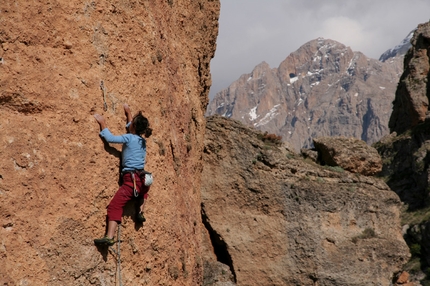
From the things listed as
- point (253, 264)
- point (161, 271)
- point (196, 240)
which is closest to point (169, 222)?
point (161, 271)

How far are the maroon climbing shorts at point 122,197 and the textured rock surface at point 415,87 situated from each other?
47.0 m

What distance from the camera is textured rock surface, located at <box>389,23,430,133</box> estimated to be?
49875 millimetres

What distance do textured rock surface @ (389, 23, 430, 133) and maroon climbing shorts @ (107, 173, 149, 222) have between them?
154 feet

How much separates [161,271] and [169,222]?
2.64ft

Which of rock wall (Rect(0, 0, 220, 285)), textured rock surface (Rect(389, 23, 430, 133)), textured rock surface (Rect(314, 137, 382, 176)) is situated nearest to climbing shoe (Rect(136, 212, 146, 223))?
rock wall (Rect(0, 0, 220, 285))

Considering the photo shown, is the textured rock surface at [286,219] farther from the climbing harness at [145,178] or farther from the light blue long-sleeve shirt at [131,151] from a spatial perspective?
the light blue long-sleeve shirt at [131,151]

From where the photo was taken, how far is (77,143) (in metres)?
6.65

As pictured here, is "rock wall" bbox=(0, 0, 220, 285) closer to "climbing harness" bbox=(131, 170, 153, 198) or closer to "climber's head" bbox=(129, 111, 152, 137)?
"climber's head" bbox=(129, 111, 152, 137)

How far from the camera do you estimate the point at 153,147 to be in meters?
8.13

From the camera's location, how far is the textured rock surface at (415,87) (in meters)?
49.9

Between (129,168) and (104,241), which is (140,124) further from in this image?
(104,241)

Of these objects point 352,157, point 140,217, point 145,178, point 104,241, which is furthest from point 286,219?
point 104,241

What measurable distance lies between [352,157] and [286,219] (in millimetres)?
4580

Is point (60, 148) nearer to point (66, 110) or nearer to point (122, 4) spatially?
point (66, 110)
